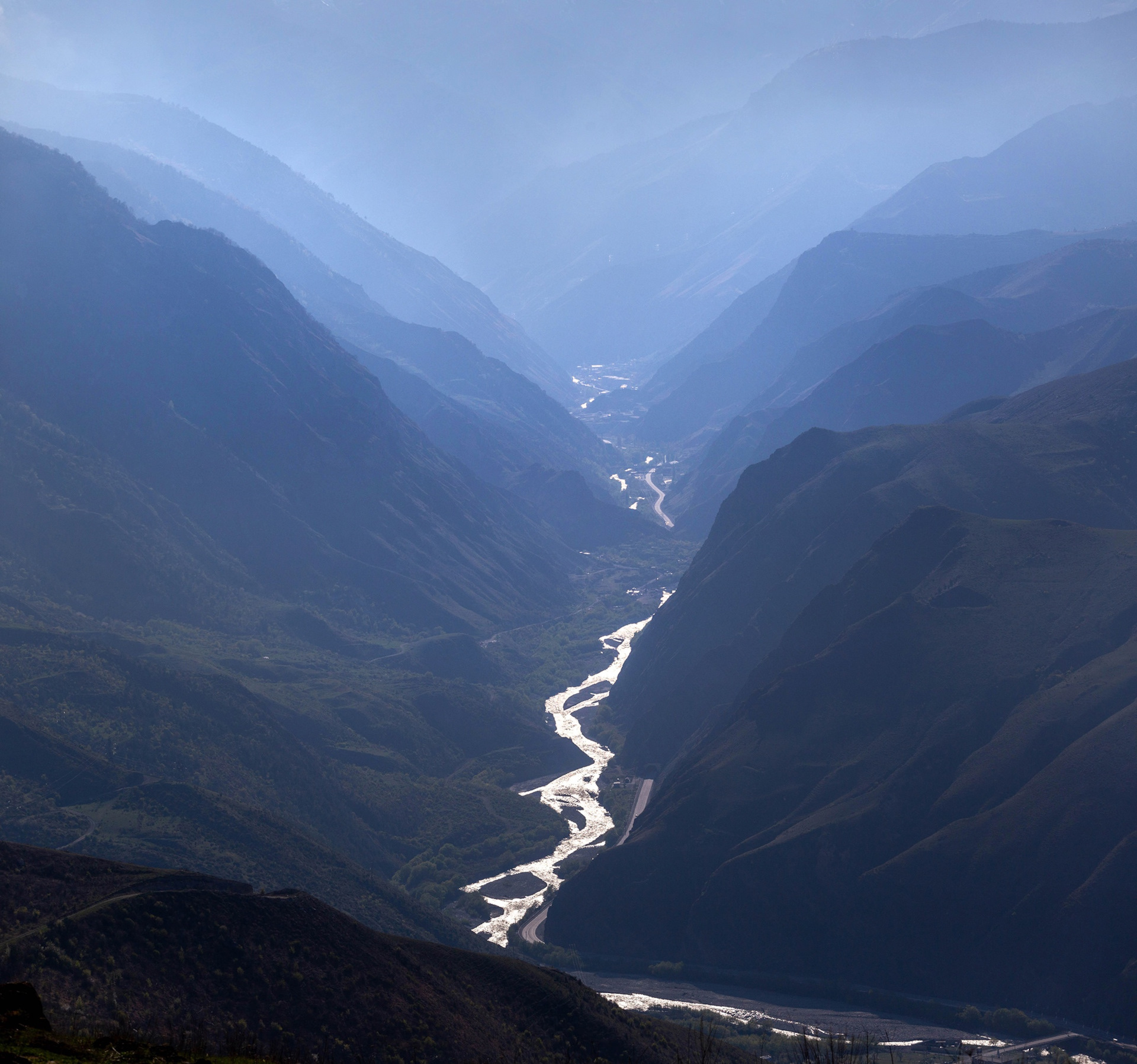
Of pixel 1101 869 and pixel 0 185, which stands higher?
pixel 0 185

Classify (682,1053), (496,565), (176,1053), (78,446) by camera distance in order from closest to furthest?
(176,1053) < (682,1053) < (78,446) < (496,565)

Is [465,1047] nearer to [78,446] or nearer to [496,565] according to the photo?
[78,446]

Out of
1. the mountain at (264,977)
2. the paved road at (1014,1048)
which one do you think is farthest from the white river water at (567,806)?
the paved road at (1014,1048)

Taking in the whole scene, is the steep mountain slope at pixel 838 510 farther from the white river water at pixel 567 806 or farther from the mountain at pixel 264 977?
the mountain at pixel 264 977

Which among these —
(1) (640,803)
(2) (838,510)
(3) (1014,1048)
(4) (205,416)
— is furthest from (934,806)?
(4) (205,416)

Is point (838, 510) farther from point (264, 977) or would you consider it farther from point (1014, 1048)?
point (264, 977)

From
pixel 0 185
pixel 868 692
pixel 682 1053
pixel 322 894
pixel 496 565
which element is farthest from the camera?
pixel 496 565

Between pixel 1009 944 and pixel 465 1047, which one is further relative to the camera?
pixel 1009 944

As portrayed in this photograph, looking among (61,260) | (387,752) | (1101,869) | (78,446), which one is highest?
(61,260)

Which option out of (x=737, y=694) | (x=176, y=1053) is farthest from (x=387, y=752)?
(x=176, y=1053)
